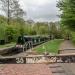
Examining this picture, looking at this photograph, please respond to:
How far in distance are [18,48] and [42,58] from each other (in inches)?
891

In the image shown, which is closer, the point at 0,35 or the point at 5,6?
the point at 0,35

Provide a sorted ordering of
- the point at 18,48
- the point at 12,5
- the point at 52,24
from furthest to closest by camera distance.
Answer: the point at 52,24 → the point at 12,5 → the point at 18,48

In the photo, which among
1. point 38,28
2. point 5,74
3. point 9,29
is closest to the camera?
point 5,74

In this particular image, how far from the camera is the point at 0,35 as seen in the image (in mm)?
51875

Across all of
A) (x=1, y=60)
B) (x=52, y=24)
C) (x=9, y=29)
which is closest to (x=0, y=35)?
(x=9, y=29)

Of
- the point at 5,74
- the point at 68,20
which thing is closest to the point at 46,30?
the point at 68,20

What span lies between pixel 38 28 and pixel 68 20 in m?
78.0

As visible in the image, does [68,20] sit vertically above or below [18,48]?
above

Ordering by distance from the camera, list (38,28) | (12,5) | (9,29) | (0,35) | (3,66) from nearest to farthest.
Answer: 1. (3,66)
2. (0,35)
3. (9,29)
4. (12,5)
5. (38,28)

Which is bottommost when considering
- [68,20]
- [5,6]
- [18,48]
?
[18,48]

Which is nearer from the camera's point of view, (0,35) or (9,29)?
(0,35)

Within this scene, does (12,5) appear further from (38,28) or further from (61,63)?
(61,63)

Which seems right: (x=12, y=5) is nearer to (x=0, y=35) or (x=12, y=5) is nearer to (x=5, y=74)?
(x=0, y=35)

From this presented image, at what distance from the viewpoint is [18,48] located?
130 feet
